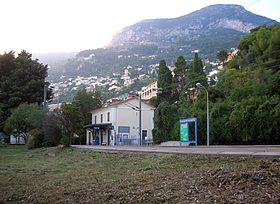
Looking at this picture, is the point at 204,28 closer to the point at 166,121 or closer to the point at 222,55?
the point at 222,55

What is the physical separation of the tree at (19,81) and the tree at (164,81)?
2382cm

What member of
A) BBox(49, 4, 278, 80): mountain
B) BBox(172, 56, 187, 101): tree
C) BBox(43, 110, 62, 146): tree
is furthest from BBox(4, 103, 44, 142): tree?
BBox(49, 4, 278, 80): mountain

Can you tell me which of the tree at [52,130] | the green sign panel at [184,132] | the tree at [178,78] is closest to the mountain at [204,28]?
the tree at [178,78]

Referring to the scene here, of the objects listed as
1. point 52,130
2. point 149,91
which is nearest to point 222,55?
point 149,91

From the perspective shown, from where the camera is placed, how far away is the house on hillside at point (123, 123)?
205ft

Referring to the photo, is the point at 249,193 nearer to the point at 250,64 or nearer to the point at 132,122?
the point at 250,64

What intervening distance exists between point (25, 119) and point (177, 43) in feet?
341

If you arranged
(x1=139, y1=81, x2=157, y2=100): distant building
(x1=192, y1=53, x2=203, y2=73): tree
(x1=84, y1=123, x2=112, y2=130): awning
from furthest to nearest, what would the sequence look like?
(x1=139, y1=81, x2=157, y2=100): distant building
(x1=192, y1=53, x2=203, y2=73): tree
(x1=84, y1=123, x2=112, y2=130): awning

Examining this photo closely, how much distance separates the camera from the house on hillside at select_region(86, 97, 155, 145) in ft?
205

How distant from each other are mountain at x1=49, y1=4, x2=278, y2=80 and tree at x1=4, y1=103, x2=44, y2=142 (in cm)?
7272

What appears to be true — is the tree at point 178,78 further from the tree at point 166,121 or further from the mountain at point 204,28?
the mountain at point 204,28

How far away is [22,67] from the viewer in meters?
64.1

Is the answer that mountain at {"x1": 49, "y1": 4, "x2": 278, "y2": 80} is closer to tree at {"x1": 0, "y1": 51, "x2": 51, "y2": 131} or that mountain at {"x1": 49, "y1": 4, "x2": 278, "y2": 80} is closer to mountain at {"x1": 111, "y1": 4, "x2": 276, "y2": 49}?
mountain at {"x1": 111, "y1": 4, "x2": 276, "y2": 49}

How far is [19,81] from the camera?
6253 centimetres
